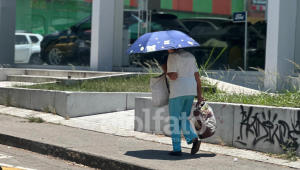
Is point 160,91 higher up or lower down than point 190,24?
lower down

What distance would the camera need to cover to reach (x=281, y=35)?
11.6 meters

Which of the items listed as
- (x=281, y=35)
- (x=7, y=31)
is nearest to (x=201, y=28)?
(x=281, y=35)

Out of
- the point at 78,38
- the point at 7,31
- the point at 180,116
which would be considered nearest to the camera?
the point at 180,116

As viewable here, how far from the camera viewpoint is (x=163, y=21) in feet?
52.4

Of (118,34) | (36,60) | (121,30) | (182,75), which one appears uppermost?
(121,30)

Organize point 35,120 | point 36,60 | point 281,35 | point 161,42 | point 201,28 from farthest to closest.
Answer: point 36,60, point 201,28, point 281,35, point 35,120, point 161,42

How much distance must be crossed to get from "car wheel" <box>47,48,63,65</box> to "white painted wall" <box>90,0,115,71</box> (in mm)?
2477

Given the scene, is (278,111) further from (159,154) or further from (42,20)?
(42,20)

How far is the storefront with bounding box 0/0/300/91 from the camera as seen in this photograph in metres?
15.0

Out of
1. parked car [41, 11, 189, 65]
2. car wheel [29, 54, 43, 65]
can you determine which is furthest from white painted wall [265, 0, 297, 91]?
car wheel [29, 54, 43, 65]

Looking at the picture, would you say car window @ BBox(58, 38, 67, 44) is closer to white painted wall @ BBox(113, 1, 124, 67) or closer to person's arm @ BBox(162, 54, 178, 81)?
white painted wall @ BBox(113, 1, 124, 67)

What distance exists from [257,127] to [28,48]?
45.9 ft

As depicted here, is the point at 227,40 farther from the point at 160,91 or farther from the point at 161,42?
the point at 161,42

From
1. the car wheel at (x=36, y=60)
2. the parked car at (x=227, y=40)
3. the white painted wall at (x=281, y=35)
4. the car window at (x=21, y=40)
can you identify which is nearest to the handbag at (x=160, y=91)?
the white painted wall at (x=281, y=35)
